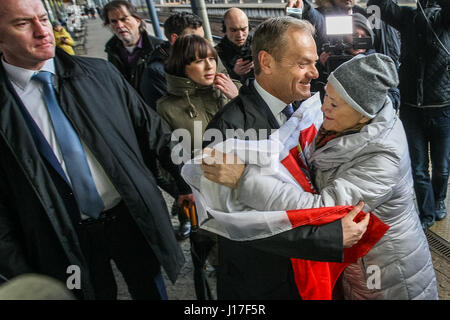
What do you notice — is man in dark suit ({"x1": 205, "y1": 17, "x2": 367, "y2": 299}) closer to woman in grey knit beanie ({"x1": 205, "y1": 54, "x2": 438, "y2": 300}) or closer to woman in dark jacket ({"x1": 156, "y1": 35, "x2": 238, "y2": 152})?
woman in grey knit beanie ({"x1": 205, "y1": 54, "x2": 438, "y2": 300})

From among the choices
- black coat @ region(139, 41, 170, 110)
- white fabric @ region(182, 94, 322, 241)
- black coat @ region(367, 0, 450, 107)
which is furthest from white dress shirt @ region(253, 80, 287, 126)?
black coat @ region(367, 0, 450, 107)

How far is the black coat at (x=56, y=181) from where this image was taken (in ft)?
3.93

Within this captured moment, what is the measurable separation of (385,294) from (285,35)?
1.14m

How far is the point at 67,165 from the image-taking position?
4.25 feet

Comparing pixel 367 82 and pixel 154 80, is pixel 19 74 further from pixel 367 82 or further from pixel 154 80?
pixel 367 82

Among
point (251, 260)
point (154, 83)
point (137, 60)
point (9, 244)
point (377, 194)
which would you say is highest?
point (137, 60)

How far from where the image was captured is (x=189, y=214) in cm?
176

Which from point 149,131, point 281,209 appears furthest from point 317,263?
point 149,131

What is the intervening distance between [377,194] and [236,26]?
2.51m

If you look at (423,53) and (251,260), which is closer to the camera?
(251,260)

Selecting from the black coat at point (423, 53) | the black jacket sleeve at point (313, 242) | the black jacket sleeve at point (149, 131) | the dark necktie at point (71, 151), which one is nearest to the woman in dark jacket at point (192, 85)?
the black jacket sleeve at point (149, 131)

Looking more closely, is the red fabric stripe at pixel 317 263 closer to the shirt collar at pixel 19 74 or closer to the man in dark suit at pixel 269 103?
the man in dark suit at pixel 269 103

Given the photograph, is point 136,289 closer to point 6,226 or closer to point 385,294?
point 6,226
